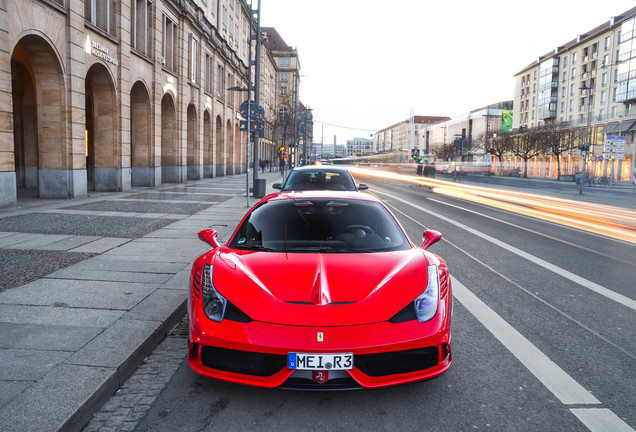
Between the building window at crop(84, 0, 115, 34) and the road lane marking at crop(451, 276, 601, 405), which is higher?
the building window at crop(84, 0, 115, 34)

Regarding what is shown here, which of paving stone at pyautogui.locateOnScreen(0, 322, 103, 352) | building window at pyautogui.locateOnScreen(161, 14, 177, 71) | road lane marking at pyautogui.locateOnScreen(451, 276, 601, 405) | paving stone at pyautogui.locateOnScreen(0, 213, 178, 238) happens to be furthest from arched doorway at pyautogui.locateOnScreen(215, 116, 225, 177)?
paving stone at pyautogui.locateOnScreen(0, 322, 103, 352)

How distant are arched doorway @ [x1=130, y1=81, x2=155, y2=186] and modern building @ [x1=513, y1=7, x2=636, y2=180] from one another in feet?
124

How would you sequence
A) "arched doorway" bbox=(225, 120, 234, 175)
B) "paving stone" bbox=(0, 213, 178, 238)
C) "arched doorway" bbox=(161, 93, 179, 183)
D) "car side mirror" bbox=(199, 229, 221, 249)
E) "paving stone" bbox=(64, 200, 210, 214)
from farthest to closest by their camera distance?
1. "arched doorway" bbox=(225, 120, 234, 175)
2. "arched doorway" bbox=(161, 93, 179, 183)
3. "paving stone" bbox=(64, 200, 210, 214)
4. "paving stone" bbox=(0, 213, 178, 238)
5. "car side mirror" bbox=(199, 229, 221, 249)

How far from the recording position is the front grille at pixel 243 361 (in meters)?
2.93

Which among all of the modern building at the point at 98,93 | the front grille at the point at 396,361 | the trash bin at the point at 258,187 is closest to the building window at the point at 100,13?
the modern building at the point at 98,93

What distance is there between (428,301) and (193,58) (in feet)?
106

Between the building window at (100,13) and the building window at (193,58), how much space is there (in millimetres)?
11070

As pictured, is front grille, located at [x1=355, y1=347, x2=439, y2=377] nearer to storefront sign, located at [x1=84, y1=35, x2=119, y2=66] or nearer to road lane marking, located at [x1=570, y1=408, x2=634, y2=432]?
road lane marking, located at [x1=570, y1=408, x2=634, y2=432]

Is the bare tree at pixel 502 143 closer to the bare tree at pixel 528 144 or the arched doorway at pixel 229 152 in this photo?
the bare tree at pixel 528 144

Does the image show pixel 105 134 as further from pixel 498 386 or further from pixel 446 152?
pixel 446 152

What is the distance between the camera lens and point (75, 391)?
2.98m

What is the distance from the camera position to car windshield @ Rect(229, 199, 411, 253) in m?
4.03

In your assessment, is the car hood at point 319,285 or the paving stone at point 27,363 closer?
the car hood at point 319,285

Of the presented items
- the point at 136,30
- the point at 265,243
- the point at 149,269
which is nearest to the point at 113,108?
the point at 136,30
